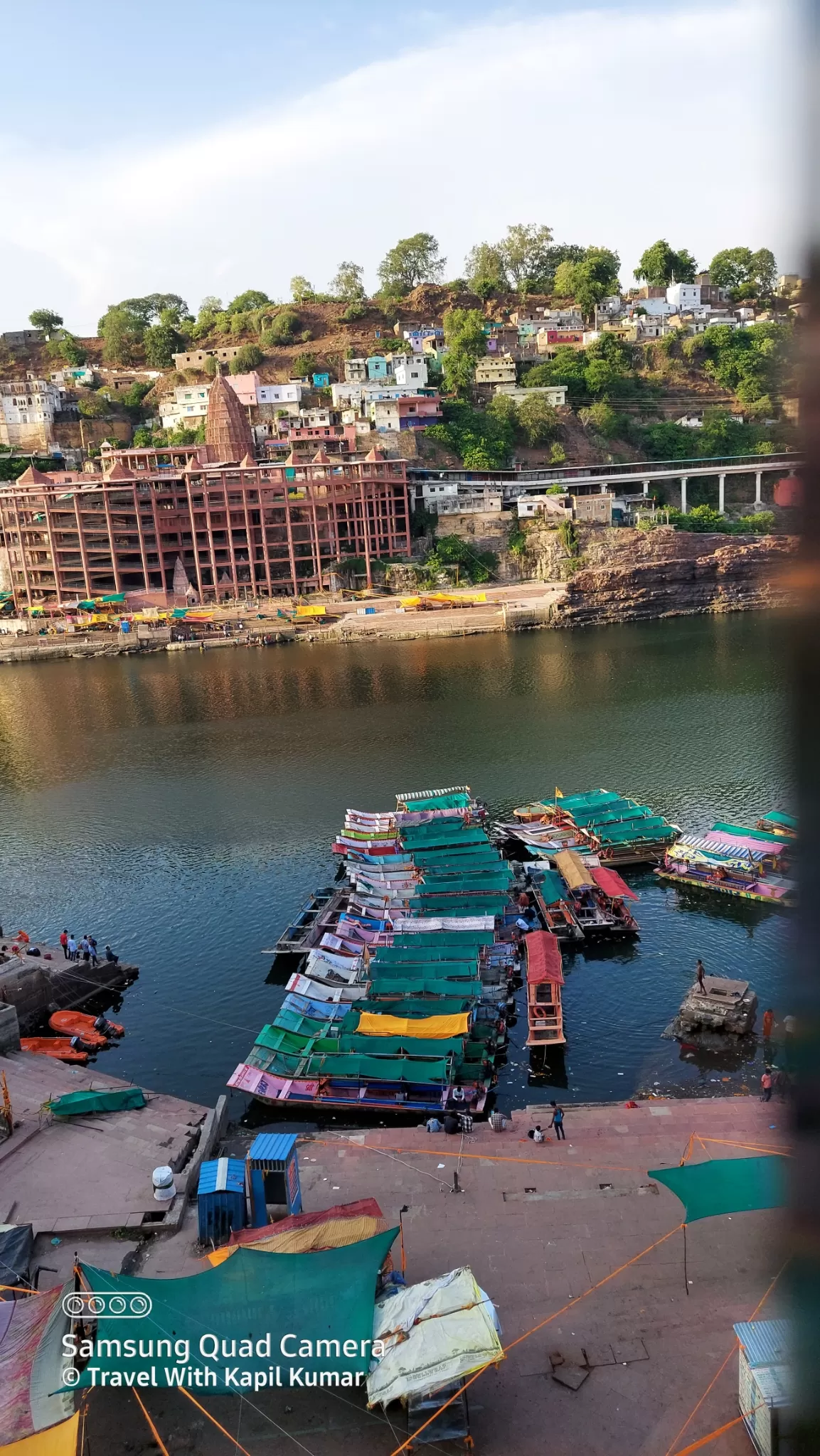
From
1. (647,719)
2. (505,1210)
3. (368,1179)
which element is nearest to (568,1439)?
(505,1210)

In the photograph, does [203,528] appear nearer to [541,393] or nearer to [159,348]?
[541,393]

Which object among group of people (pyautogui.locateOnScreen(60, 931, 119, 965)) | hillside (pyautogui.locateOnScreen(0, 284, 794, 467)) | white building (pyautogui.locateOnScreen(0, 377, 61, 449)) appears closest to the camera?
group of people (pyautogui.locateOnScreen(60, 931, 119, 965))

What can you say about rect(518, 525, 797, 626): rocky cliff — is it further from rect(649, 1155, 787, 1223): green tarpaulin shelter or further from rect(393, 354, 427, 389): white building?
rect(649, 1155, 787, 1223): green tarpaulin shelter

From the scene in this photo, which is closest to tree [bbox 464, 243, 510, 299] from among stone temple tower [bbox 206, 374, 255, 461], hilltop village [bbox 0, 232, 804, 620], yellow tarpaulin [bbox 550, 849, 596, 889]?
hilltop village [bbox 0, 232, 804, 620]

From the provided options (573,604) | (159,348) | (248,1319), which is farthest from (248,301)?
(248,1319)

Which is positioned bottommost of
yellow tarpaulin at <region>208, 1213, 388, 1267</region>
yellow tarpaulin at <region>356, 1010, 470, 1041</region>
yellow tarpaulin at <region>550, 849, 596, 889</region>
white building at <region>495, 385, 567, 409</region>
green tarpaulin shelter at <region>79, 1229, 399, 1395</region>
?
yellow tarpaulin at <region>550, 849, 596, 889</region>
